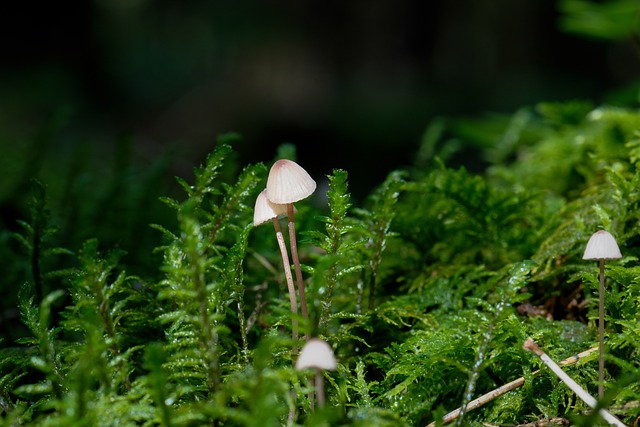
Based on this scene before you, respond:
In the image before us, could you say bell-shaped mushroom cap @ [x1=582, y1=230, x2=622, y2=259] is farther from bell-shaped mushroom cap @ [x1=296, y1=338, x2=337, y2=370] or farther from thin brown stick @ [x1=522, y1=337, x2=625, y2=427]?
bell-shaped mushroom cap @ [x1=296, y1=338, x2=337, y2=370]

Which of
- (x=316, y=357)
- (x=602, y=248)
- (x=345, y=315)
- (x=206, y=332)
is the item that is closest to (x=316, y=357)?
(x=316, y=357)

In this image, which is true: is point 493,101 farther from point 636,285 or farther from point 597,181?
point 636,285

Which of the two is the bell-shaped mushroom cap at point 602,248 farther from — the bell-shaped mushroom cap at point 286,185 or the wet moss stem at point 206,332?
the wet moss stem at point 206,332

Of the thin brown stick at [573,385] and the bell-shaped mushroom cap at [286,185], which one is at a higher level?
the bell-shaped mushroom cap at [286,185]

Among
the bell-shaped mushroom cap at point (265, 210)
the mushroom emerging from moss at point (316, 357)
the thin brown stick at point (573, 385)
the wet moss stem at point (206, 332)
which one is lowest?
the thin brown stick at point (573, 385)

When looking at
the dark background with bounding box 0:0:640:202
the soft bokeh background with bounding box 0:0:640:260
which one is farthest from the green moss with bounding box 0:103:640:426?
the dark background with bounding box 0:0:640:202

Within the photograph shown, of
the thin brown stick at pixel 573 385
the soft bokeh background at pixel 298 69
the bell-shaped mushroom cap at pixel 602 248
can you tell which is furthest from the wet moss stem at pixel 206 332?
the soft bokeh background at pixel 298 69

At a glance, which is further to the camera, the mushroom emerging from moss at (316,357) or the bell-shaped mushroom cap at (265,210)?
the bell-shaped mushroom cap at (265,210)

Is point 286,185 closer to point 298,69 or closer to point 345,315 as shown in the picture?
point 345,315
